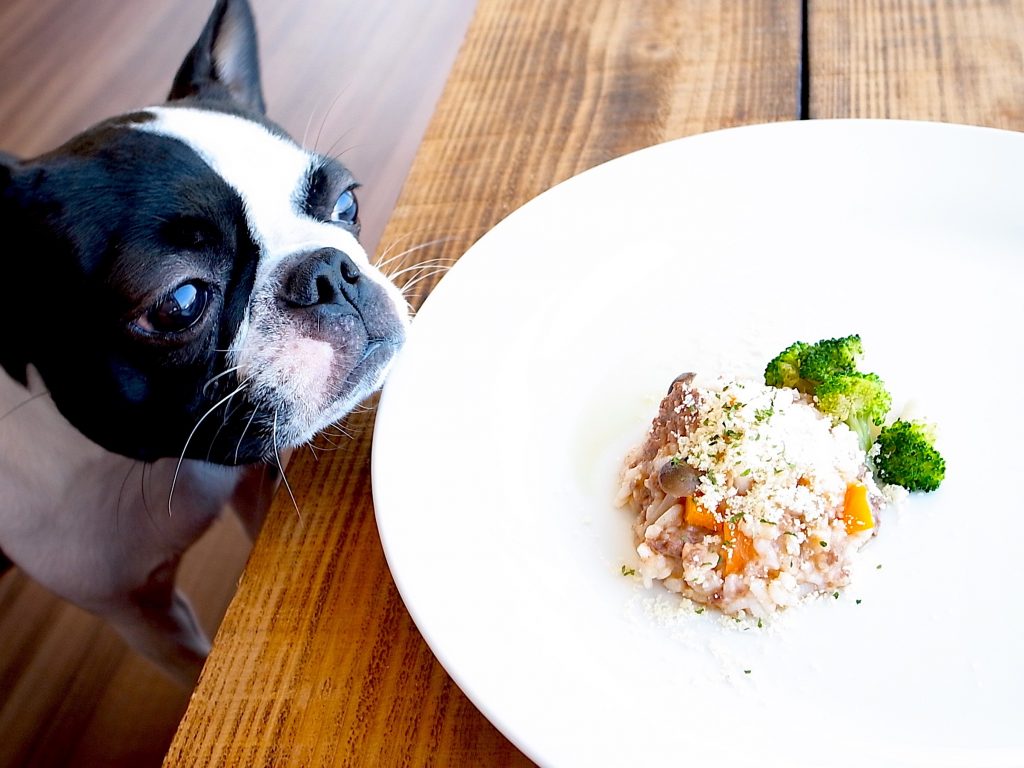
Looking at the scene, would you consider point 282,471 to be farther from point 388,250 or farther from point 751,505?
point 751,505

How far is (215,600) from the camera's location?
2.73 m

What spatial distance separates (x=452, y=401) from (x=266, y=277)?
31 centimetres

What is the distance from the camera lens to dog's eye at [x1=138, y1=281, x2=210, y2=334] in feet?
3.94

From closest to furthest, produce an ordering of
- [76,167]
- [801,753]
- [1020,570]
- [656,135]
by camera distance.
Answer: [801,753], [1020,570], [76,167], [656,135]

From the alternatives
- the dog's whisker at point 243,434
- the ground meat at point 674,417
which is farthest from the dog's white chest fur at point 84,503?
the ground meat at point 674,417

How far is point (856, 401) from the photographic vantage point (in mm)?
1219

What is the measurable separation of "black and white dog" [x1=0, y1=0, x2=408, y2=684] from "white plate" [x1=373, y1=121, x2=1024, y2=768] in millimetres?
134

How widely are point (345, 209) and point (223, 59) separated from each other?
0.33 m

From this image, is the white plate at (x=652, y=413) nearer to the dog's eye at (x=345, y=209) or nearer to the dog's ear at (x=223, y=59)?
the dog's eye at (x=345, y=209)

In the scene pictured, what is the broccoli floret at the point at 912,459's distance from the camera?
1154 mm

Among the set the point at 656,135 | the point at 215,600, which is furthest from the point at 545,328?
the point at 215,600

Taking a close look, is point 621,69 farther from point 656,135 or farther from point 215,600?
point 215,600

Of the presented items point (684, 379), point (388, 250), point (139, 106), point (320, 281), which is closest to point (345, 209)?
point (388, 250)

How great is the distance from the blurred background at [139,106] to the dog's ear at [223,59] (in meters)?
1.33
